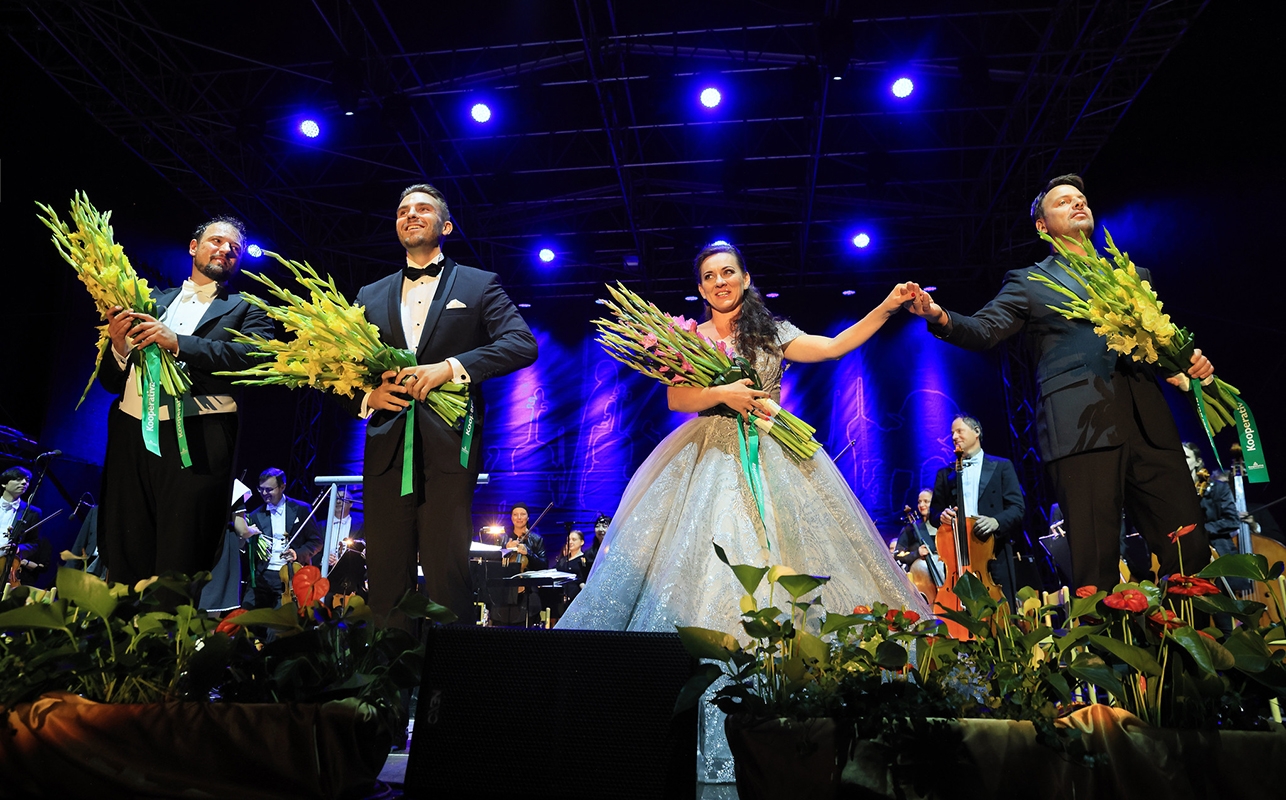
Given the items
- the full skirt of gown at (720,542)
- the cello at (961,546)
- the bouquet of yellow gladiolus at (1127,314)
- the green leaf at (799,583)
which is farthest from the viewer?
the cello at (961,546)

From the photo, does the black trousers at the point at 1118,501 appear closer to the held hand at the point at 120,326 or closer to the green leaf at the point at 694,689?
the green leaf at the point at 694,689

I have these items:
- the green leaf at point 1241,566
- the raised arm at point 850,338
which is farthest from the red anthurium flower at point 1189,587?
the raised arm at point 850,338

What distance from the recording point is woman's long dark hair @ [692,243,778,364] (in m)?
3.11

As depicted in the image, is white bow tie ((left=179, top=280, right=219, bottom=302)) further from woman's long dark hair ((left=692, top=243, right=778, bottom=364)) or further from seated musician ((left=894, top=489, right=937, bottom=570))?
seated musician ((left=894, top=489, right=937, bottom=570))

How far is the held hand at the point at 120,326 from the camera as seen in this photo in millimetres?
2639

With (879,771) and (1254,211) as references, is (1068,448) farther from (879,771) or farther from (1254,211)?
(1254,211)

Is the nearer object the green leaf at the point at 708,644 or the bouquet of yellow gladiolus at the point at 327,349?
the green leaf at the point at 708,644

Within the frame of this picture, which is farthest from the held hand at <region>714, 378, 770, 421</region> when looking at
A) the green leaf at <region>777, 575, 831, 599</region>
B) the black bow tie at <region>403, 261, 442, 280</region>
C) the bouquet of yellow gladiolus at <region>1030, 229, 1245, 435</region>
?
the green leaf at <region>777, 575, 831, 599</region>

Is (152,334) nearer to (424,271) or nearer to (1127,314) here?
(424,271)

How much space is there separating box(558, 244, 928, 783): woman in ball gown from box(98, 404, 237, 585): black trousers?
1.18m

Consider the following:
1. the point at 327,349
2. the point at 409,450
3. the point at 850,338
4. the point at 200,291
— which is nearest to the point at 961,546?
the point at 850,338

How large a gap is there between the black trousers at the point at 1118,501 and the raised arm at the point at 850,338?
2.39ft

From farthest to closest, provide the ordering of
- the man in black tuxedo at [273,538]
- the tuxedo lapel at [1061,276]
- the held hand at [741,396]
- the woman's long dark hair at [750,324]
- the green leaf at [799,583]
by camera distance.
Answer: the man in black tuxedo at [273,538], the woman's long dark hair at [750,324], the held hand at [741,396], the tuxedo lapel at [1061,276], the green leaf at [799,583]

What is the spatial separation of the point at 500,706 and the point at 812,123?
798 centimetres
